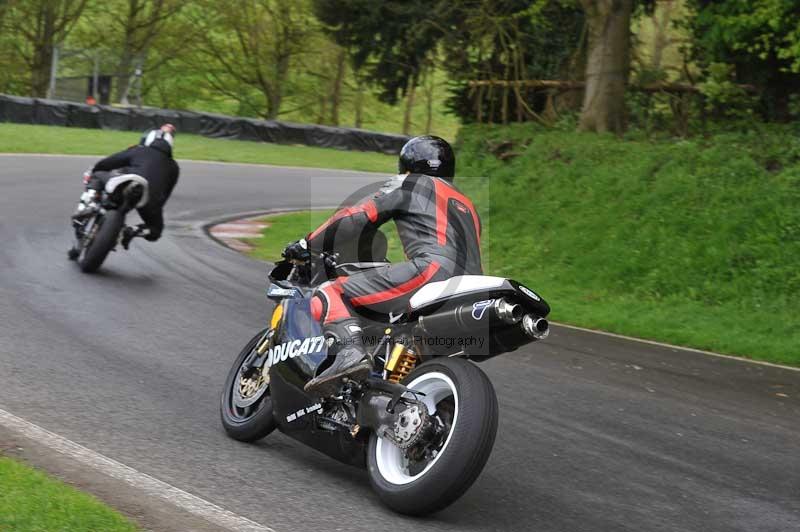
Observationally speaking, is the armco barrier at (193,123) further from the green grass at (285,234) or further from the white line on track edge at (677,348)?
the white line on track edge at (677,348)

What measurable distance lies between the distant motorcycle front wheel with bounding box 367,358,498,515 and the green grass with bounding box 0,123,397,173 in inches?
920

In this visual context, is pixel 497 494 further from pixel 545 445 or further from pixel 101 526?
pixel 101 526

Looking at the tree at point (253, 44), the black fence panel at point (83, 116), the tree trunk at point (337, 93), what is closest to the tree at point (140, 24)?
the tree at point (253, 44)

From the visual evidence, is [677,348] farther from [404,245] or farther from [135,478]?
[135,478]

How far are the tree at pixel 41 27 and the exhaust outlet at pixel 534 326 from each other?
153ft

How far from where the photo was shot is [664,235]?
1448 cm

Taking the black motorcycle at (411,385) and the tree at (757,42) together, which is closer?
the black motorcycle at (411,385)

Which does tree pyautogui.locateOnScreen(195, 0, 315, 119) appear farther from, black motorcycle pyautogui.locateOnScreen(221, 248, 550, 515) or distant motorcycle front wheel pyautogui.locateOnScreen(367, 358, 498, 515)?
distant motorcycle front wheel pyautogui.locateOnScreen(367, 358, 498, 515)

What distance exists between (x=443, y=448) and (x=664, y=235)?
1036cm

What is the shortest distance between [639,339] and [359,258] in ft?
20.0

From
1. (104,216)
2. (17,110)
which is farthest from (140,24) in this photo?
(104,216)

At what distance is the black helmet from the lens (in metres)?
5.50

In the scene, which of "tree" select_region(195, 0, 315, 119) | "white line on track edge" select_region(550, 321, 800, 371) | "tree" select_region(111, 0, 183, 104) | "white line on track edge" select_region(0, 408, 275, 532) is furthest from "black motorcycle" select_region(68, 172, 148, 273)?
"tree" select_region(195, 0, 315, 119)

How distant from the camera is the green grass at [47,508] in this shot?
4.22 meters
